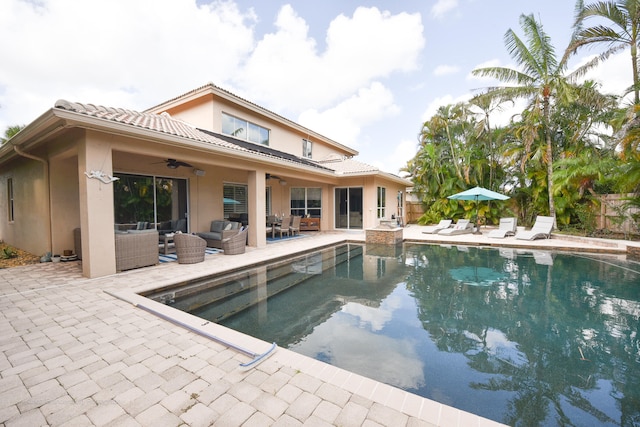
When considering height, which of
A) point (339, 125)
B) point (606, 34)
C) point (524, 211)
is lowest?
point (524, 211)

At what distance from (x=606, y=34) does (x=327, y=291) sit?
15.8m

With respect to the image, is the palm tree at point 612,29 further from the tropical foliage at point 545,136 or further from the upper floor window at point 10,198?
the upper floor window at point 10,198

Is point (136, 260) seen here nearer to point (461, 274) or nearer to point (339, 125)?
point (461, 274)

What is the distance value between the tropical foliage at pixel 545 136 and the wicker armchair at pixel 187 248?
45.6 feet

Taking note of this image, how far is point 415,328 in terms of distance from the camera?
4.40 metres

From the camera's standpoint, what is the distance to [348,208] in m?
16.9

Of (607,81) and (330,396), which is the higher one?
(607,81)

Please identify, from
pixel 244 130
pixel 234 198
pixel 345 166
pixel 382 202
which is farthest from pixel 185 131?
pixel 382 202

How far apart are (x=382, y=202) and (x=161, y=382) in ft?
52.5

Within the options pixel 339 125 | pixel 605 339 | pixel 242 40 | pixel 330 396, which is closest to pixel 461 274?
pixel 605 339

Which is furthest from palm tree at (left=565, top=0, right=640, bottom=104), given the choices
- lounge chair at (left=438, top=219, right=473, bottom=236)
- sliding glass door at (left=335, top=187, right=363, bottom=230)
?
sliding glass door at (left=335, top=187, right=363, bottom=230)

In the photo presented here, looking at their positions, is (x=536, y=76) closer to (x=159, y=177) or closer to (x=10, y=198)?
(x=159, y=177)

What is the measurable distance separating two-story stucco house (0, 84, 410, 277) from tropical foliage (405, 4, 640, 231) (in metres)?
5.04

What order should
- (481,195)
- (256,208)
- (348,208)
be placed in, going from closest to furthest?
(256,208), (481,195), (348,208)
